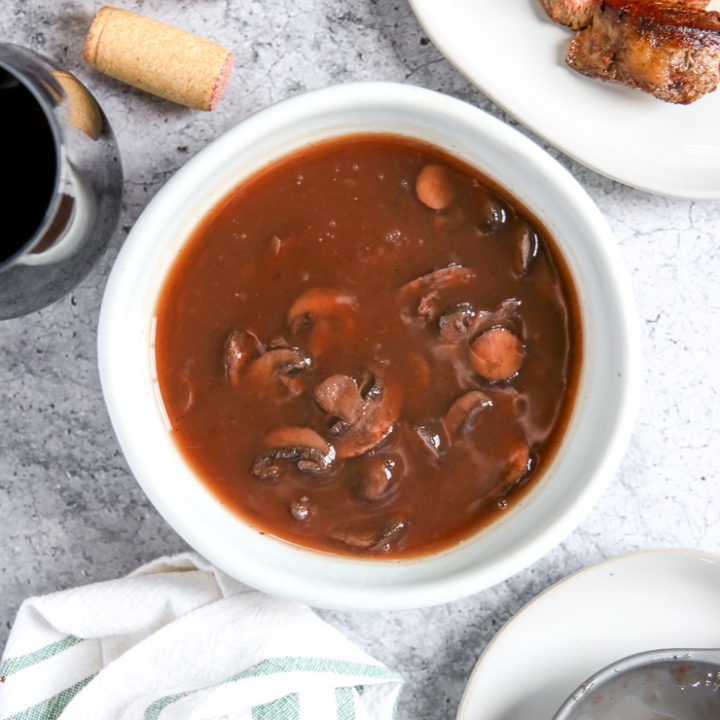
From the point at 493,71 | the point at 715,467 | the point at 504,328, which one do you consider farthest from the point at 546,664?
the point at 493,71

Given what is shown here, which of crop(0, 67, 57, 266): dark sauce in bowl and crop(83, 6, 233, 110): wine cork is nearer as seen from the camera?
crop(0, 67, 57, 266): dark sauce in bowl

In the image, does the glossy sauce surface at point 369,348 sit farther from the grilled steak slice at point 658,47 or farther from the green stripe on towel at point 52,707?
the green stripe on towel at point 52,707

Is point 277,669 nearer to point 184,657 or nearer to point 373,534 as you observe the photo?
point 184,657

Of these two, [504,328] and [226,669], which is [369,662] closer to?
[226,669]

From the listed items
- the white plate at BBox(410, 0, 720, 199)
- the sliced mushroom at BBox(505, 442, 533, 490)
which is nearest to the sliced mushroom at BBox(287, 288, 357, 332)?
the sliced mushroom at BBox(505, 442, 533, 490)

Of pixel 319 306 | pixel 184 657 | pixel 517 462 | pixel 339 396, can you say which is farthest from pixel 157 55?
pixel 184 657

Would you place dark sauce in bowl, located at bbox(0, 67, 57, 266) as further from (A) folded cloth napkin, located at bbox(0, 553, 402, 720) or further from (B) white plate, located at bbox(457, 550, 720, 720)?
(B) white plate, located at bbox(457, 550, 720, 720)
